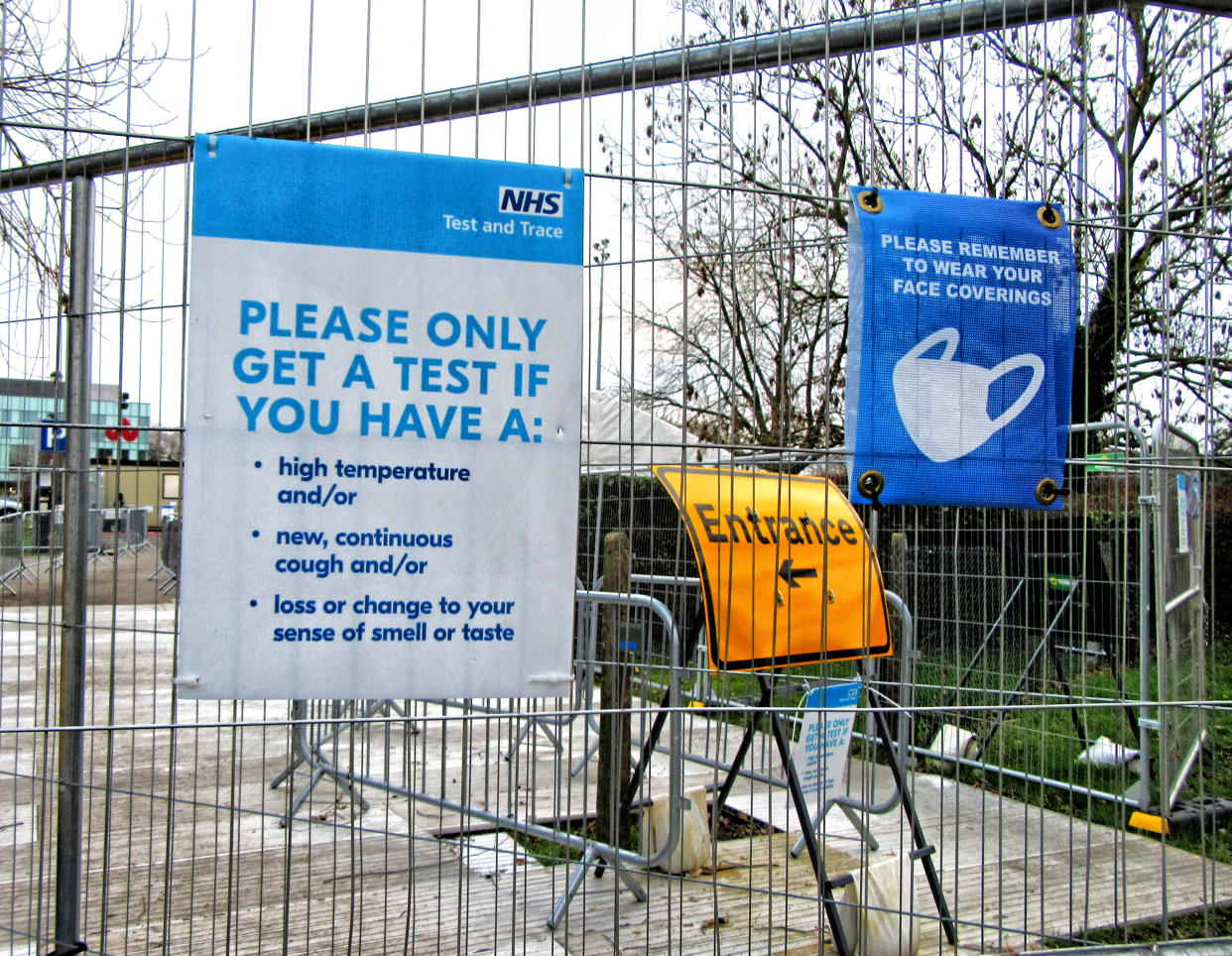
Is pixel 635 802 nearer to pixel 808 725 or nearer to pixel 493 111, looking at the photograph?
pixel 808 725

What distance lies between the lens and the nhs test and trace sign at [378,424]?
2535 millimetres

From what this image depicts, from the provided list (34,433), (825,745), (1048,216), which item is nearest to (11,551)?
(34,433)

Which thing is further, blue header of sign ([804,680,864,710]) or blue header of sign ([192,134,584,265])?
blue header of sign ([804,680,864,710])

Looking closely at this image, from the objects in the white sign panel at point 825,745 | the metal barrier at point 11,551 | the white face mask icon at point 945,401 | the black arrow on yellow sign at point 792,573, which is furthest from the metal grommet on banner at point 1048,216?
the metal barrier at point 11,551

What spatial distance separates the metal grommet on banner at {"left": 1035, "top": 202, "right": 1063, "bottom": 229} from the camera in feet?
10.7

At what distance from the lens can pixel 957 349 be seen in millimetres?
3129

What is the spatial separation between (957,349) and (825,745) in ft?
5.57

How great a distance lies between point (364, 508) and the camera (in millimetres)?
2596

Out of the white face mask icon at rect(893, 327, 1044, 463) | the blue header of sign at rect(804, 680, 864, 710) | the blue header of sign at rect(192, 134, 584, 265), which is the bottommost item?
the blue header of sign at rect(804, 680, 864, 710)

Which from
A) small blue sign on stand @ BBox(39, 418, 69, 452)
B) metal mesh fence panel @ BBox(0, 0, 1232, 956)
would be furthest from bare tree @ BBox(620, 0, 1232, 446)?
small blue sign on stand @ BBox(39, 418, 69, 452)

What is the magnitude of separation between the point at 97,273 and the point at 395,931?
2720mm

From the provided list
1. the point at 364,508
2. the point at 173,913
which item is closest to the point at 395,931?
the point at 173,913

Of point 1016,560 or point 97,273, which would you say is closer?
point 97,273

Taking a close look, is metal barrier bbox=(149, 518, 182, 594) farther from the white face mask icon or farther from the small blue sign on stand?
the white face mask icon
